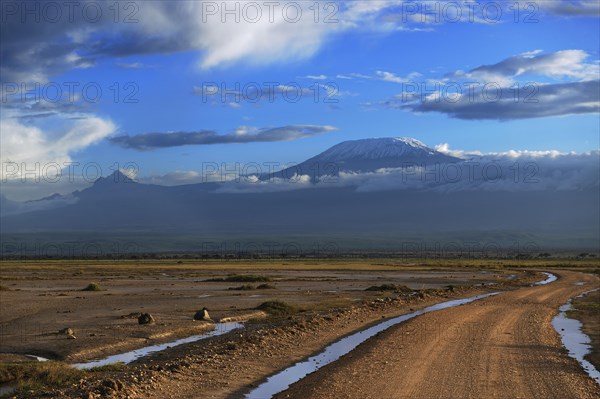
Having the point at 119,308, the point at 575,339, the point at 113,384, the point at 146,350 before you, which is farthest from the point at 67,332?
the point at 575,339

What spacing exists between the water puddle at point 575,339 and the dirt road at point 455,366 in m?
0.36

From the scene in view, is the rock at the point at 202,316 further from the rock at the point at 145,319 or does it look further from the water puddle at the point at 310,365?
the water puddle at the point at 310,365

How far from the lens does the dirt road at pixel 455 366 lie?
51.3 feet

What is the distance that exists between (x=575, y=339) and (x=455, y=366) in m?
9.41

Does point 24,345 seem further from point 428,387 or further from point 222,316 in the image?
point 428,387

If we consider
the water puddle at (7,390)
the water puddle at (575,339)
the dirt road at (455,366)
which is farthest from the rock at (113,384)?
the water puddle at (575,339)

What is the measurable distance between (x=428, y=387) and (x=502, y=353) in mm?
6125

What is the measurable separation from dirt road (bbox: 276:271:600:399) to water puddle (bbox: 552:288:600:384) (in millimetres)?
357

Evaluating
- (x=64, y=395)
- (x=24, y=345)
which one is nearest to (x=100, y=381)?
(x=64, y=395)

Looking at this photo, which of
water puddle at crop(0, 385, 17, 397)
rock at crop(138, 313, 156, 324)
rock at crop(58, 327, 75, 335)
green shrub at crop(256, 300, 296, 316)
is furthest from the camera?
green shrub at crop(256, 300, 296, 316)

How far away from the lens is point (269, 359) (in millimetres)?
20719

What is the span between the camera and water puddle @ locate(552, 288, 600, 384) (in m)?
19.9

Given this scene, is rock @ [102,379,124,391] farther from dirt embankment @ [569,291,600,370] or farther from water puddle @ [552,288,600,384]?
dirt embankment @ [569,291,600,370]

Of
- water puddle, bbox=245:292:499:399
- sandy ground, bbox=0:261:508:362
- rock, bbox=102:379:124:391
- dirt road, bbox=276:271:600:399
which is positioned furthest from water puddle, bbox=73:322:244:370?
dirt road, bbox=276:271:600:399
